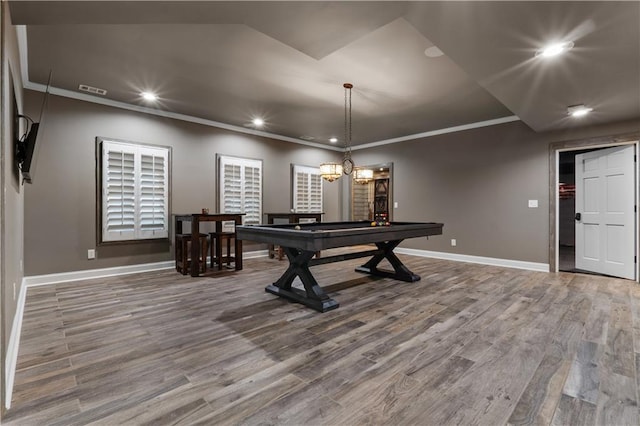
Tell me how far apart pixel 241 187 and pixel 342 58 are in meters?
3.50

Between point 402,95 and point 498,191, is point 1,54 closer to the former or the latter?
point 402,95

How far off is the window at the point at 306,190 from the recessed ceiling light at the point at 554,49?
5082mm

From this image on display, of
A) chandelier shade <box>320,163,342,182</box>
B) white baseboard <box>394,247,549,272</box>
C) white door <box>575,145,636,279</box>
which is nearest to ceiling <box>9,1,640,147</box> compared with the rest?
white door <box>575,145,636,279</box>

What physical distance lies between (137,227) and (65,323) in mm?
2257

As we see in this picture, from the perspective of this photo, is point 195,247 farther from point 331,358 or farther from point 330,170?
point 331,358

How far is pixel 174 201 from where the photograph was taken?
17.0 ft

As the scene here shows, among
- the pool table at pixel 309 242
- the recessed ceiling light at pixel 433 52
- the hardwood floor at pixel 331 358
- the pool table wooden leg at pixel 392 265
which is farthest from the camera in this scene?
the pool table wooden leg at pixel 392 265

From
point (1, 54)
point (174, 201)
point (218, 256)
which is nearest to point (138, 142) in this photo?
point (174, 201)

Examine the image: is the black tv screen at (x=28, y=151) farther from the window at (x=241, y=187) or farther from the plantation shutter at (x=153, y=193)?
the window at (x=241, y=187)

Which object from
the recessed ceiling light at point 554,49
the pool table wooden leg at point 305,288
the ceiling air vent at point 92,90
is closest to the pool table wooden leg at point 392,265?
Answer: the pool table wooden leg at point 305,288

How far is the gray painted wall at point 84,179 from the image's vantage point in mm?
4012

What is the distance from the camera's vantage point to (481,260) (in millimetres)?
5711

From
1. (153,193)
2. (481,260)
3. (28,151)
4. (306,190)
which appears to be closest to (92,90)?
(153,193)

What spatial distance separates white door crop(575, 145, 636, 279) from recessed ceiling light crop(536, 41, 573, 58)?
3142mm
